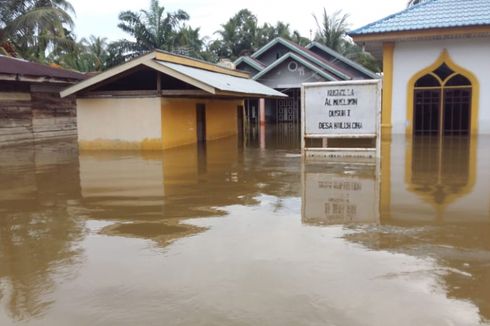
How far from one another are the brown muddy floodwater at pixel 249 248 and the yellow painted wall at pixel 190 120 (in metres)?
5.49

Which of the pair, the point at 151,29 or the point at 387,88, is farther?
the point at 151,29

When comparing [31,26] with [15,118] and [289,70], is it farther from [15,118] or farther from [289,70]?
[289,70]

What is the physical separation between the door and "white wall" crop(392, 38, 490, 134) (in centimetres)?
702

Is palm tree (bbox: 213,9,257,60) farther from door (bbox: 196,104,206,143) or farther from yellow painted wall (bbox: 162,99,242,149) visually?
door (bbox: 196,104,206,143)

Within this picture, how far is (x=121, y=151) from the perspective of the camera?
589 inches

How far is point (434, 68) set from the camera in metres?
17.0

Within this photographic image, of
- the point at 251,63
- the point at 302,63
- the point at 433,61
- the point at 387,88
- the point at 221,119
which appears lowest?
the point at 221,119

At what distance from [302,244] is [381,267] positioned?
0.98 metres

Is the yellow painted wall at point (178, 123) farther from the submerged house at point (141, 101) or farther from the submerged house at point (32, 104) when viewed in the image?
the submerged house at point (32, 104)

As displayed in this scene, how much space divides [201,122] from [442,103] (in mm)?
8757

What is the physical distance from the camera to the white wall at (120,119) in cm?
1500

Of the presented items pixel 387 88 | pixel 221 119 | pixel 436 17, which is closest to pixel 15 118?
pixel 221 119

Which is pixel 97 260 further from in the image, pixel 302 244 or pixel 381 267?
pixel 381 267

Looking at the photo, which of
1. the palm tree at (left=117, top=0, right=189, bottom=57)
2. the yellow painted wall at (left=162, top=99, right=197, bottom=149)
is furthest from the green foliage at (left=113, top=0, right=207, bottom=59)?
the yellow painted wall at (left=162, top=99, right=197, bottom=149)
